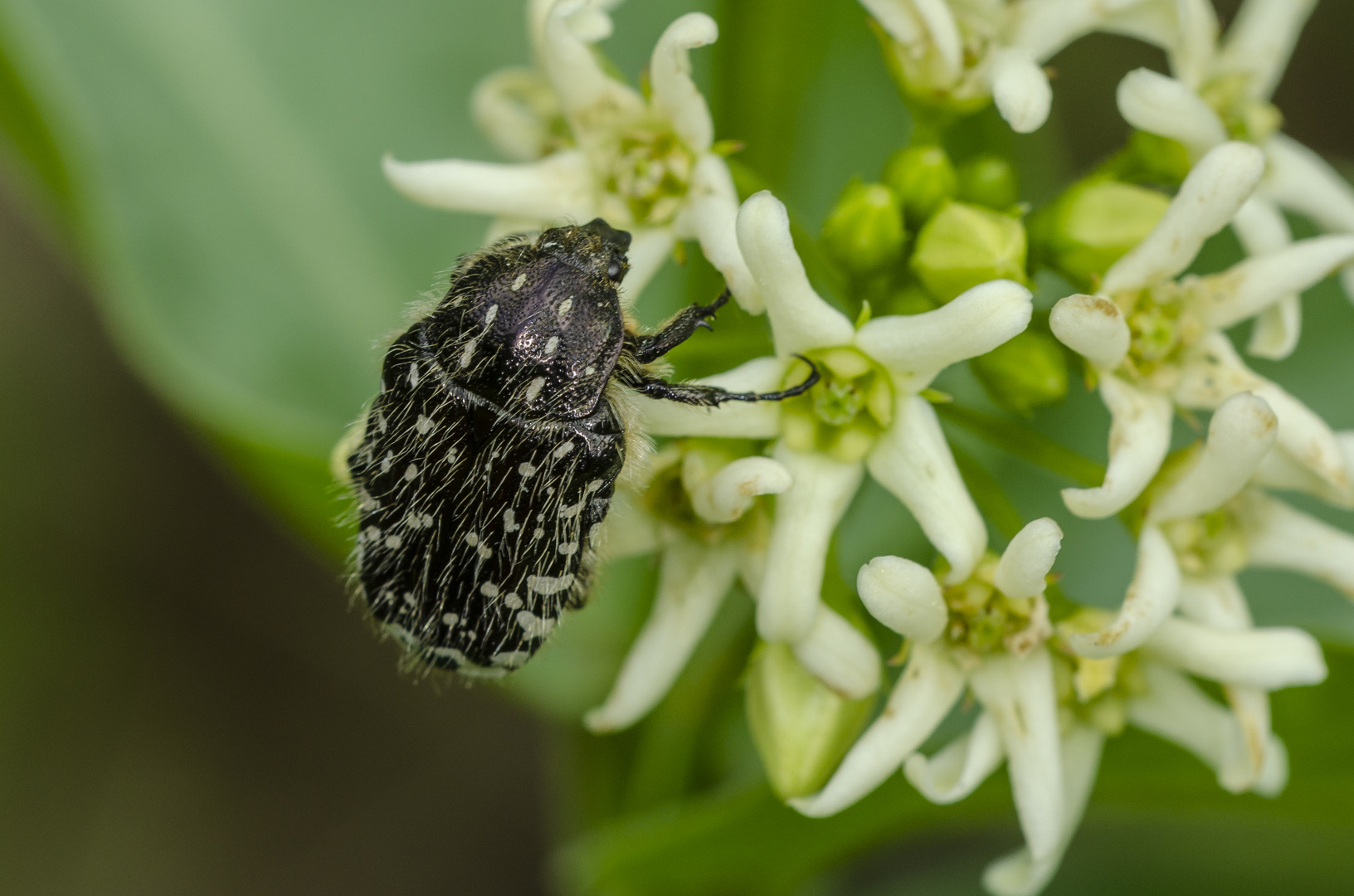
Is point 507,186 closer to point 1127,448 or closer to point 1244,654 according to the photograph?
point 1127,448

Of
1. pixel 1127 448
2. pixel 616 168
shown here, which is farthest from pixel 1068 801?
pixel 616 168

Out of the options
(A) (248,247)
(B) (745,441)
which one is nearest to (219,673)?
(A) (248,247)

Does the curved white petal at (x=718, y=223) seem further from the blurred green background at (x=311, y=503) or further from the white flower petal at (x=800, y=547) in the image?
the blurred green background at (x=311, y=503)

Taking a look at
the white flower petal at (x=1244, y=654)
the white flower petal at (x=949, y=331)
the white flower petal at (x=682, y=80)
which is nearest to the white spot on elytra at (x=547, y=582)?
the white flower petal at (x=949, y=331)

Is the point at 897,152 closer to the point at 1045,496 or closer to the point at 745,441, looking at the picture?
the point at 745,441

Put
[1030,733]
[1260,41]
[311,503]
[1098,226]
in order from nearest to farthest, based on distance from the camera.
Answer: [1030,733] → [1098,226] → [1260,41] → [311,503]

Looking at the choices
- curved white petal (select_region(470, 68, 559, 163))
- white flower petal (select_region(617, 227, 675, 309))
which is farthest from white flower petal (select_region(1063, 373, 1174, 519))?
curved white petal (select_region(470, 68, 559, 163))
